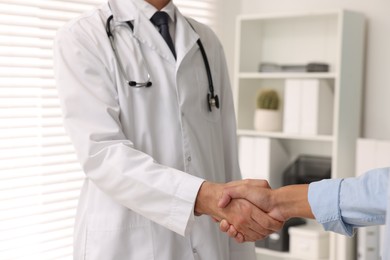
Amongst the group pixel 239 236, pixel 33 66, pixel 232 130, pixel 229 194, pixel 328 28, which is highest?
pixel 328 28

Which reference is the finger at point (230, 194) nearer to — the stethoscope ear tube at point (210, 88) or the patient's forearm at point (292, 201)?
the patient's forearm at point (292, 201)

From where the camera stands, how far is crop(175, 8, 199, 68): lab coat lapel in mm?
2039

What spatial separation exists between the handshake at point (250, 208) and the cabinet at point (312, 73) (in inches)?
57.1

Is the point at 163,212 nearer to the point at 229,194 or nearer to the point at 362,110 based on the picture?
the point at 229,194

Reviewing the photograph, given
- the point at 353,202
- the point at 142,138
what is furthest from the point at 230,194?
the point at 353,202

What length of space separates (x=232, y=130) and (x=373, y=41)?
1.51 meters

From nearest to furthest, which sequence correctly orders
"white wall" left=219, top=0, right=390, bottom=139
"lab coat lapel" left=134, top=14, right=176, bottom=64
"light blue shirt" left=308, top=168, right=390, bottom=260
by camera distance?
"light blue shirt" left=308, top=168, right=390, bottom=260 < "lab coat lapel" left=134, top=14, right=176, bottom=64 < "white wall" left=219, top=0, right=390, bottom=139

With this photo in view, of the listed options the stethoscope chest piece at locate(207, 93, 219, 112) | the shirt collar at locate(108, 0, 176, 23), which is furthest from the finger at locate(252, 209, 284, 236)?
the shirt collar at locate(108, 0, 176, 23)

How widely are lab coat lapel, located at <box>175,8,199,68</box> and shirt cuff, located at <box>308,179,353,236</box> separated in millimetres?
640

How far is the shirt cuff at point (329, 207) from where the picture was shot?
1576 millimetres

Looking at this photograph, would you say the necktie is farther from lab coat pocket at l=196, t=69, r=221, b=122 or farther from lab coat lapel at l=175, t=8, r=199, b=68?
lab coat pocket at l=196, t=69, r=221, b=122

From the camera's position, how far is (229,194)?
6.16ft

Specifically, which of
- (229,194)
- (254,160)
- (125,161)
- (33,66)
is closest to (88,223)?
(125,161)

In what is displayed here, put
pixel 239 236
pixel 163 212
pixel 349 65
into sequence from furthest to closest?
pixel 349 65, pixel 239 236, pixel 163 212
